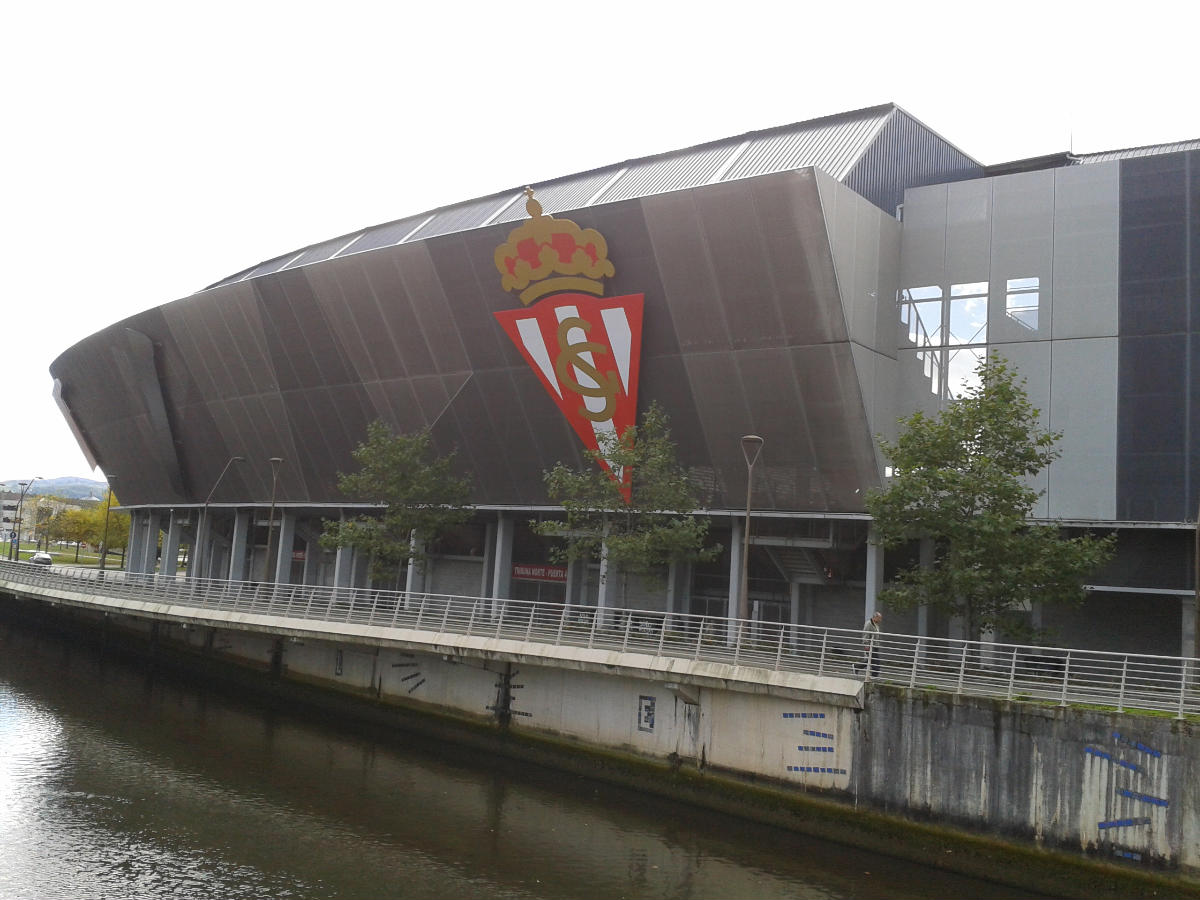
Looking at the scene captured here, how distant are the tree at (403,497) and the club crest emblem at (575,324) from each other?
640 cm

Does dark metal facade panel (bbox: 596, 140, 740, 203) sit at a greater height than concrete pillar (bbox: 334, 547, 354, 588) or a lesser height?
greater

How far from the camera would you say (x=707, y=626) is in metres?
24.9

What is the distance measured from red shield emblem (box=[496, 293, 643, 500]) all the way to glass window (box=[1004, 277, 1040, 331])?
11.1m

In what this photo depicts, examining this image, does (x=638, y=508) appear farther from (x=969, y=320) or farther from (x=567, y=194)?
(x=567, y=194)

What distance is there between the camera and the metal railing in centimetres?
1962

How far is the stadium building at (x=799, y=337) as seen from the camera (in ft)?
90.0

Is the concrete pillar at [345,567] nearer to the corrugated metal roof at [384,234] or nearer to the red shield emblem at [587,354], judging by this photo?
the corrugated metal roof at [384,234]

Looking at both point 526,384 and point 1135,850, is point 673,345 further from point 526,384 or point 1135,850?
point 1135,850

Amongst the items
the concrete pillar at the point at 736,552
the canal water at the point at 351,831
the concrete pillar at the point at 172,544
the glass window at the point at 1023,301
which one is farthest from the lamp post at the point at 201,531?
the glass window at the point at 1023,301

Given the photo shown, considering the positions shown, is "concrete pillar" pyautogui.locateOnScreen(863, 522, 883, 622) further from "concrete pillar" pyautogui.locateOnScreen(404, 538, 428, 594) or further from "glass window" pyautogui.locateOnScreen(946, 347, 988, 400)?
"concrete pillar" pyautogui.locateOnScreen(404, 538, 428, 594)

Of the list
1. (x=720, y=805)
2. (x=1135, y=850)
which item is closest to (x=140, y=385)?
(x=720, y=805)

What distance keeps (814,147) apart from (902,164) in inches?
119

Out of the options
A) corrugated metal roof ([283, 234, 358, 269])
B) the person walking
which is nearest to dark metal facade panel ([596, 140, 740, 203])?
corrugated metal roof ([283, 234, 358, 269])

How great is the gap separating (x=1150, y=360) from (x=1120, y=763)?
13.8 m
